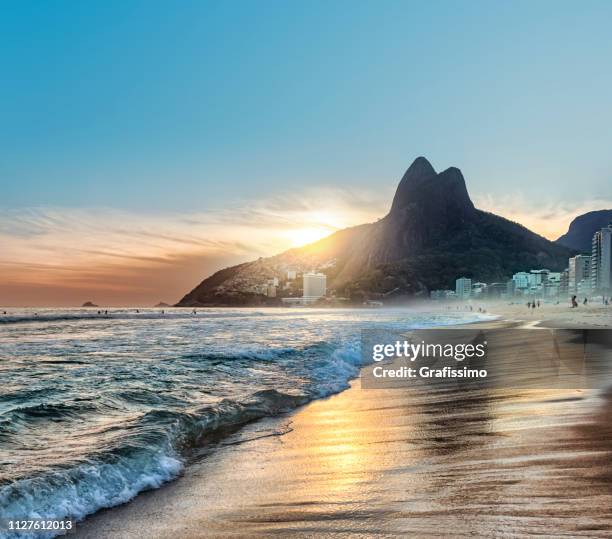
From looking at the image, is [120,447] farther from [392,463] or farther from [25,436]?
[392,463]

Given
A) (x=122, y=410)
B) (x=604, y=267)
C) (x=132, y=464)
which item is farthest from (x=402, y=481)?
(x=604, y=267)

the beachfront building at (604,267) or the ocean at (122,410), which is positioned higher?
the beachfront building at (604,267)

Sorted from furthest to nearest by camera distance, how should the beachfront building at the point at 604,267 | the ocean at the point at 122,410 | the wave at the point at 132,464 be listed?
the beachfront building at the point at 604,267 < the ocean at the point at 122,410 < the wave at the point at 132,464

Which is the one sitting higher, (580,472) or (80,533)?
(580,472)

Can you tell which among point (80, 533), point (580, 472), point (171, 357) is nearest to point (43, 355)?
point (171, 357)

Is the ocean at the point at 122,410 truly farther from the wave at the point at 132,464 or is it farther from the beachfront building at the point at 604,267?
the beachfront building at the point at 604,267

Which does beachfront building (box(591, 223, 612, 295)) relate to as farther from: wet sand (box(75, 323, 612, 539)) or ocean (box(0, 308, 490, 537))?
wet sand (box(75, 323, 612, 539))

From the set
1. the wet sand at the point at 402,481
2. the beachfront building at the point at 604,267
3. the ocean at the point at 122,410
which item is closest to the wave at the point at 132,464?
the ocean at the point at 122,410

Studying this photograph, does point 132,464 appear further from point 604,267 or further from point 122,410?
point 604,267

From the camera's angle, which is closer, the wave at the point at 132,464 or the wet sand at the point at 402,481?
the wet sand at the point at 402,481
